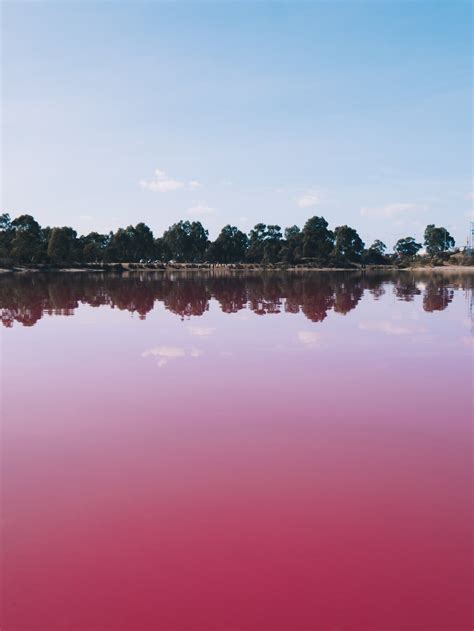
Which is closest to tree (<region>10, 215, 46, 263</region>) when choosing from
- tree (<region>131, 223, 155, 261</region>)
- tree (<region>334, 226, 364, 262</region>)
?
tree (<region>131, 223, 155, 261</region>)

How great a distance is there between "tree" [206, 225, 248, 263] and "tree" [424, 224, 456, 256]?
228 feet

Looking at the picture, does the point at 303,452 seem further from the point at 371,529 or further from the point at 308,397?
the point at 308,397

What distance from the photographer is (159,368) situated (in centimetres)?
1405

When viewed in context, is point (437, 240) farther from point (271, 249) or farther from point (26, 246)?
point (26, 246)

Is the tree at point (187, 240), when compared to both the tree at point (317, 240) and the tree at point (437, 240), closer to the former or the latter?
the tree at point (317, 240)

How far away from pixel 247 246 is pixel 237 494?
18017 cm

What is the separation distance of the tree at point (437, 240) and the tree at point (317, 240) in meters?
37.4

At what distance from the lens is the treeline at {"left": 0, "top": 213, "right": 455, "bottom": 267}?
162 m

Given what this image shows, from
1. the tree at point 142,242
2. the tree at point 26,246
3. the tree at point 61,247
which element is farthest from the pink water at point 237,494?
the tree at point 142,242

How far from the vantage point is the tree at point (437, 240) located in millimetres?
183625

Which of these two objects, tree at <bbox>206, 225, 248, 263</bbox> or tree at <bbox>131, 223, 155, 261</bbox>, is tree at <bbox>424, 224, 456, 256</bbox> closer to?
tree at <bbox>206, 225, 248, 263</bbox>

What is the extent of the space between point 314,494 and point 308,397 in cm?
458

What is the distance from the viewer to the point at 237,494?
22.2ft

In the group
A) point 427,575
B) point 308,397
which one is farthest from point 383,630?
point 308,397
